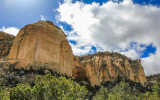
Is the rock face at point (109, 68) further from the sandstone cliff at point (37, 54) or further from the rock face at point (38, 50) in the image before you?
the rock face at point (38, 50)

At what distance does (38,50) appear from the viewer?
40.9m

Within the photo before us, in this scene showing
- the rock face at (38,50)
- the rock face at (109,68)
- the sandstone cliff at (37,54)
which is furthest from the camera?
the rock face at (109,68)

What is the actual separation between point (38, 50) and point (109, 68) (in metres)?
51.4

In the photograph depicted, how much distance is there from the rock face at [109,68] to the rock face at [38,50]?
28251 millimetres

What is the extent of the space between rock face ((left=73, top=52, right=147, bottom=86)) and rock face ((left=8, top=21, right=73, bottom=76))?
28251 millimetres

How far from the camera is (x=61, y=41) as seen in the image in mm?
51188

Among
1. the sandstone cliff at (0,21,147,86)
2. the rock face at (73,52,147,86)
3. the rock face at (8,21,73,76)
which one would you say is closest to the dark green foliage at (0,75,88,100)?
the sandstone cliff at (0,21,147,86)

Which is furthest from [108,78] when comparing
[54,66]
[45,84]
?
[45,84]

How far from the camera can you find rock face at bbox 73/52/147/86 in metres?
78.1

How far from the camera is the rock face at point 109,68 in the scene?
78.1m

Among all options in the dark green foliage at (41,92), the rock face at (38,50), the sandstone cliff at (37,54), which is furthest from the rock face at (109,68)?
the dark green foliage at (41,92)

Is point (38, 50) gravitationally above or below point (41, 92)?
above

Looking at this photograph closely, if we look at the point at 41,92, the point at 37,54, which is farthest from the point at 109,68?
the point at 41,92

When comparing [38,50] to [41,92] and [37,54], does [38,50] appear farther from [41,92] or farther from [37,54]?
[41,92]
